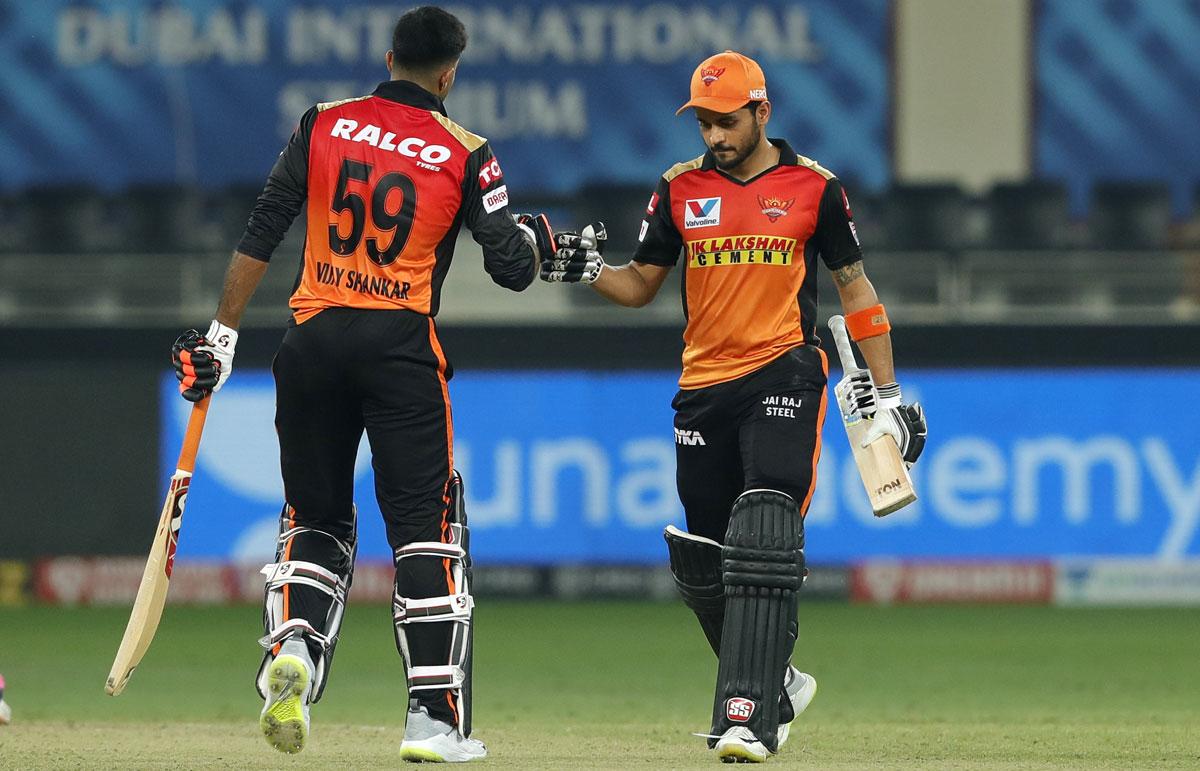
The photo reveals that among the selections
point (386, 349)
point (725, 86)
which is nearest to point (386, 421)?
point (386, 349)

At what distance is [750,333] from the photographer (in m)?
6.45

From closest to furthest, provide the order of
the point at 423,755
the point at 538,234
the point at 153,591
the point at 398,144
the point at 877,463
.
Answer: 1. the point at 423,755
2. the point at 398,144
3. the point at 153,591
4. the point at 538,234
5. the point at 877,463

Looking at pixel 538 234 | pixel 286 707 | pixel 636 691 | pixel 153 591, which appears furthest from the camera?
pixel 636 691

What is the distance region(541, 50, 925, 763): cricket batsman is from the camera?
632 cm

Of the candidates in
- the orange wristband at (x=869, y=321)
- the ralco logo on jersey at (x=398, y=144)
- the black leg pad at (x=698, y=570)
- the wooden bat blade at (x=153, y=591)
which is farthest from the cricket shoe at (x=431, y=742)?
the orange wristband at (x=869, y=321)

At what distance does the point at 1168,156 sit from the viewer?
60.5 ft

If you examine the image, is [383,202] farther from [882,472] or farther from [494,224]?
[882,472]

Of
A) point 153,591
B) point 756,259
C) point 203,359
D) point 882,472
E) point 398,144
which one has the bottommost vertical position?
point 153,591

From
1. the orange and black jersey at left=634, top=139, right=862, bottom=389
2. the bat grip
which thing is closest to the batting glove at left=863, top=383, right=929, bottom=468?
the orange and black jersey at left=634, top=139, right=862, bottom=389

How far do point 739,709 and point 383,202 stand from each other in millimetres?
1806

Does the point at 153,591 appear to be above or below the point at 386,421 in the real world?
below

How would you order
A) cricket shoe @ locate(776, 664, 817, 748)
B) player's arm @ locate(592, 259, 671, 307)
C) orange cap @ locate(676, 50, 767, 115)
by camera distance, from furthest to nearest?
player's arm @ locate(592, 259, 671, 307) → cricket shoe @ locate(776, 664, 817, 748) → orange cap @ locate(676, 50, 767, 115)

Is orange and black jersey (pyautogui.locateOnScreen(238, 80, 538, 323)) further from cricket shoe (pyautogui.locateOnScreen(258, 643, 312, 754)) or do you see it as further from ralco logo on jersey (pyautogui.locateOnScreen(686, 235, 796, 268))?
cricket shoe (pyautogui.locateOnScreen(258, 643, 312, 754))

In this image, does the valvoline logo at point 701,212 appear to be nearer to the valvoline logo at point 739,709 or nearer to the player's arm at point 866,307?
the player's arm at point 866,307
